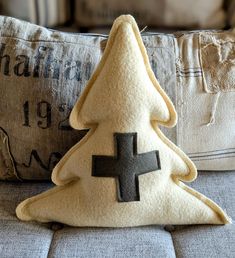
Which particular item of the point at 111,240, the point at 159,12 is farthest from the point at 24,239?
the point at 159,12

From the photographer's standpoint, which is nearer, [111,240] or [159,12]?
[111,240]

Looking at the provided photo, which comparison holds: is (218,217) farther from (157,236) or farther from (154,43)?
(154,43)

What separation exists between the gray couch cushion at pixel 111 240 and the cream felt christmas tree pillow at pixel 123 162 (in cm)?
2

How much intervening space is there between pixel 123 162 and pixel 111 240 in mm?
142

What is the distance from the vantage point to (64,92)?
98 centimetres

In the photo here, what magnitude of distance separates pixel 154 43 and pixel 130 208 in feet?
1.13

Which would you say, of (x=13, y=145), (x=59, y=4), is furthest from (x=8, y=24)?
A: (x=13, y=145)

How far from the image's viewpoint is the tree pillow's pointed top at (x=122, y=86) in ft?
2.78

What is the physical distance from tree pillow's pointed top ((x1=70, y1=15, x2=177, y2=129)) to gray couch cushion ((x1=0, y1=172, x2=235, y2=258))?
205mm

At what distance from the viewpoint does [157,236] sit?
918 millimetres

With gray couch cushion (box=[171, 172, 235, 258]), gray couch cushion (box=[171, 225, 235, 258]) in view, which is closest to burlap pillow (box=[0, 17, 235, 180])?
gray couch cushion (box=[171, 172, 235, 258])

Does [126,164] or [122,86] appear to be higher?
[122,86]

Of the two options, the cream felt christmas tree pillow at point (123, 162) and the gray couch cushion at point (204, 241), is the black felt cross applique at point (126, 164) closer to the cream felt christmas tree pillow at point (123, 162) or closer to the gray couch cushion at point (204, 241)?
the cream felt christmas tree pillow at point (123, 162)

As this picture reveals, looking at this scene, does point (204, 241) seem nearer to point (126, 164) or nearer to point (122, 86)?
point (126, 164)
